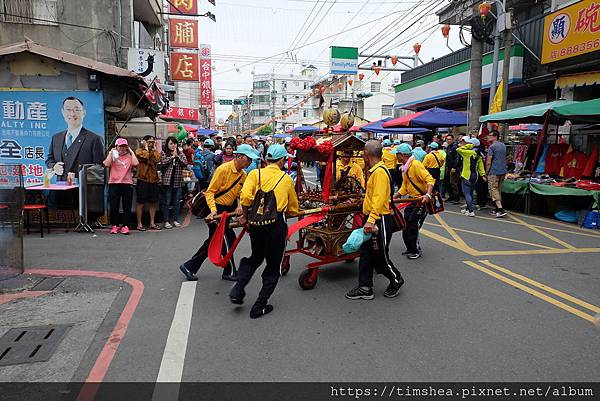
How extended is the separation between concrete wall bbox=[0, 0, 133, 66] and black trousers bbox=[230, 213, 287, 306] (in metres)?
10.7

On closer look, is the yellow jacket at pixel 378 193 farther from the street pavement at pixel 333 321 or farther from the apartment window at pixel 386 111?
the apartment window at pixel 386 111

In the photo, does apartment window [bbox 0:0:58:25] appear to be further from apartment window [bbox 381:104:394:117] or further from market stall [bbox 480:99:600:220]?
apartment window [bbox 381:104:394:117]

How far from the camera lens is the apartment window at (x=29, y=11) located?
11.9m

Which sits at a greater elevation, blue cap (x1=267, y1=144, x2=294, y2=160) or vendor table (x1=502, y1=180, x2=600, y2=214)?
blue cap (x1=267, y1=144, x2=294, y2=160)

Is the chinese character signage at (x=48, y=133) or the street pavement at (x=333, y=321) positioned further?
the chinese character signage at (x=48, y=133)

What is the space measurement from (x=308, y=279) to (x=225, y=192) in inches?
59.2

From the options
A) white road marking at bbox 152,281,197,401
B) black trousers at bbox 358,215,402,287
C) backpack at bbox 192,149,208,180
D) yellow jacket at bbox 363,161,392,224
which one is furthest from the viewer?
backpack at bbox 192,149,208,180

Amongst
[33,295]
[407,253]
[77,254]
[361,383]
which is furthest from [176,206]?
[361,383]

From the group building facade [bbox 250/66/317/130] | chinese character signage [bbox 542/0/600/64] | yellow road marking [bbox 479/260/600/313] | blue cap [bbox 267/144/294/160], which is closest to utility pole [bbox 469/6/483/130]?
chinese character signage [bbox 542/0/600/64]

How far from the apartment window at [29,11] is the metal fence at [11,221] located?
8518 millimetres

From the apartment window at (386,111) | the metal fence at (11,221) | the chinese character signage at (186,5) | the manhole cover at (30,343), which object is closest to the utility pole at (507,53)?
the metal fence at (11,221)

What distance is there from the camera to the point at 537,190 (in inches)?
393

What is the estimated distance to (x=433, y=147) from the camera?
11680 millimetres

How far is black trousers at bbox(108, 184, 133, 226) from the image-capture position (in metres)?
8.27
